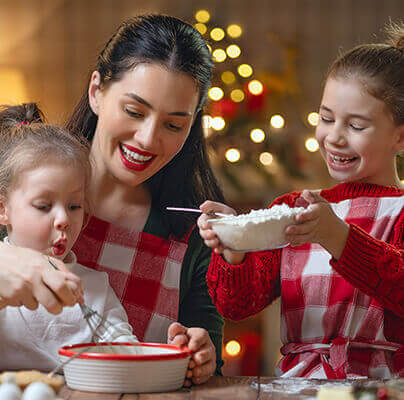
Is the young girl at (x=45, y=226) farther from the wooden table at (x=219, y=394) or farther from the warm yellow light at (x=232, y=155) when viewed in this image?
the warm yellow light at (x=232, y=155)

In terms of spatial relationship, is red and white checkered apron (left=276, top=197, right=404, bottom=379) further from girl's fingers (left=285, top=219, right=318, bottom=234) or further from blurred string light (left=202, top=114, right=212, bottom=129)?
blurred string light (left=202, top=114, right=212, bottom=129)

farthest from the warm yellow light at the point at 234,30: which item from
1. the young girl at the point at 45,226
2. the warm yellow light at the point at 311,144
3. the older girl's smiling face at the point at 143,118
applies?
the young girl at the point at 45,226

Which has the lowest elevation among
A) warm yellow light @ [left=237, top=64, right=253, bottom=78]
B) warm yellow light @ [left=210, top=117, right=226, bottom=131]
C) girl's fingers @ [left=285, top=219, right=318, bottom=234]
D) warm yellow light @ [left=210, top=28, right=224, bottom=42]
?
girl's fingers @ [left=285, top=219, right=318, bottom=234]

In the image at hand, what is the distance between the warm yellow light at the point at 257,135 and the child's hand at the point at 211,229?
2.25 meters

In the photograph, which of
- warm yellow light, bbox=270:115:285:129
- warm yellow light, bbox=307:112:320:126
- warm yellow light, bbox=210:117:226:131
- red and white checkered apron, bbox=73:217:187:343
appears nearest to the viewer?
red and white checkered apron, bbox=73:217:187:343

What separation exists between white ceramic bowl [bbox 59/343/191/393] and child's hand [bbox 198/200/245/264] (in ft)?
0.76

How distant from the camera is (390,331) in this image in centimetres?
160

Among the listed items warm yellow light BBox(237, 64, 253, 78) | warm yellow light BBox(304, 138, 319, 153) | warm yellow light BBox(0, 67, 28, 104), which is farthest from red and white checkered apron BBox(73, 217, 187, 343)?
warm yellow light BBox(0, 67, 28, 104)

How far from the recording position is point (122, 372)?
1130 millimetres

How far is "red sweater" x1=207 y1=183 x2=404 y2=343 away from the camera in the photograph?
1.49 meters

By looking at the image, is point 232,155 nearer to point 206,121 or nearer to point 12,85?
point 206,121

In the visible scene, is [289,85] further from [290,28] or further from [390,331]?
[390,331]

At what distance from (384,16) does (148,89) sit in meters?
3.17

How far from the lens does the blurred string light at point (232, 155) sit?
3701 millimetres
